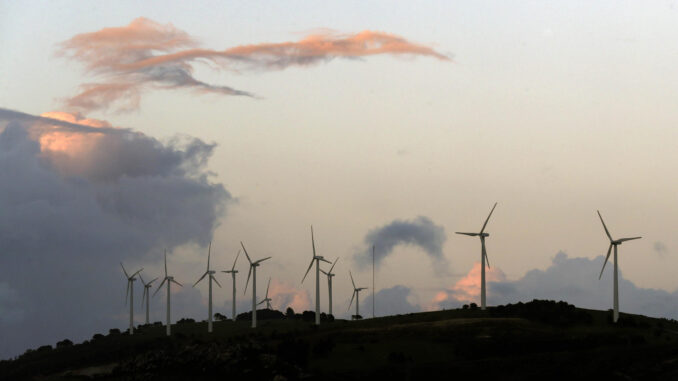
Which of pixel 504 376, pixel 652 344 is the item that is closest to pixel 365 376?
pixel 504 376

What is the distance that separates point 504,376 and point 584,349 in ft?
77.6

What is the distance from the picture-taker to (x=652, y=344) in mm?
198000

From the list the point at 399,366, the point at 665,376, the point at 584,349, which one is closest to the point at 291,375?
the point at 399,366

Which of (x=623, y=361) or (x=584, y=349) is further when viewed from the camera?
(x=584, y=349)

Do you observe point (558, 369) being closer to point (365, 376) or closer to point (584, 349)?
point (584, 349)

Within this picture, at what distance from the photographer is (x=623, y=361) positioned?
182875 millimetres

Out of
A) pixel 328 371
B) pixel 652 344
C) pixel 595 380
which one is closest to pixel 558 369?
pixel 595 380

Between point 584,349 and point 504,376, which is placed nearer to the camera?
point 504,376

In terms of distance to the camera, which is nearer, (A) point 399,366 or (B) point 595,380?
(B) point 595,380

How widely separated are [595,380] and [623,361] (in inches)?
364

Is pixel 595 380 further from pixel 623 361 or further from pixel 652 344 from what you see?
pixel 652 344

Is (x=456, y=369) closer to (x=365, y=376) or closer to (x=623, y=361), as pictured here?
(x=365, y=376)

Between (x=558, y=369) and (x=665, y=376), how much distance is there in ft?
60.4

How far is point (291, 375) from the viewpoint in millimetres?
198625
